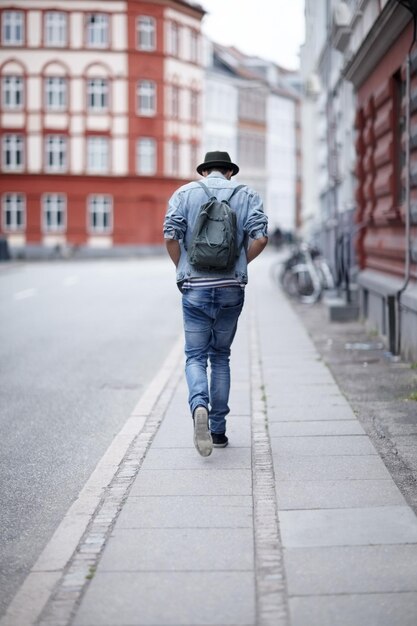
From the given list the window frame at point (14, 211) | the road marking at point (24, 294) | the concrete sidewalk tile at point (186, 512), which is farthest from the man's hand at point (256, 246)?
the window frame at point (14, 211)

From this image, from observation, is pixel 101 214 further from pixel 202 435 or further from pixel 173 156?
pixel 202 435

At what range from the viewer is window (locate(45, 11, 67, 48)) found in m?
66.8

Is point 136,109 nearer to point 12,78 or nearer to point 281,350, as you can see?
point 12,78

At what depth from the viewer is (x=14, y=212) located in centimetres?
6706

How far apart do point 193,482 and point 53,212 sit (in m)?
61.8

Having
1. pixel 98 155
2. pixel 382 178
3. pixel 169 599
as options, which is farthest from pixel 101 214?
pixel 169 599

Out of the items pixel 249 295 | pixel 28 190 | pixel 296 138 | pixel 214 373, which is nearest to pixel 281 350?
pixel 214 373

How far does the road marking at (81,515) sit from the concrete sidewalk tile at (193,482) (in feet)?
0.48

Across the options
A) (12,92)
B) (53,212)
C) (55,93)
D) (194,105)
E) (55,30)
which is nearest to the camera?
(55,30)

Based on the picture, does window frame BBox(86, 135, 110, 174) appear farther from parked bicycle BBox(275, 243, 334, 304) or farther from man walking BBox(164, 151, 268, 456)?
man walking BBox(164, 151, 268, 456)

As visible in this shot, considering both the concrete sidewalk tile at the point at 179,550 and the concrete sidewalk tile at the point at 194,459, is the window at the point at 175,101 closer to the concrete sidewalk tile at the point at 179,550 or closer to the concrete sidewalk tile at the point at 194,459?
the concrete sidewalk tile at the point at 194,459

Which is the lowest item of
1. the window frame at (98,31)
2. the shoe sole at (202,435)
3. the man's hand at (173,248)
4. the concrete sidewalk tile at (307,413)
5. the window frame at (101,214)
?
the concrete sidewalk tile at (307,413)

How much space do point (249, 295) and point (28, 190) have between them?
4160 centimetres

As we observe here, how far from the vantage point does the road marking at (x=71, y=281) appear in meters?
32.5
